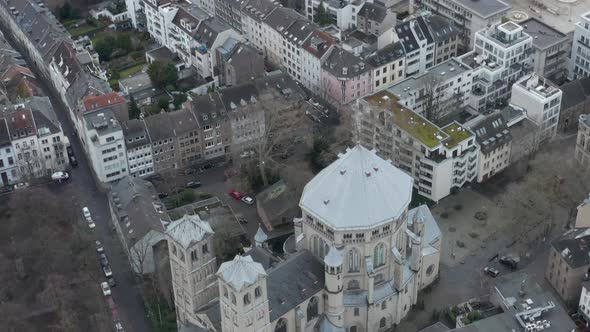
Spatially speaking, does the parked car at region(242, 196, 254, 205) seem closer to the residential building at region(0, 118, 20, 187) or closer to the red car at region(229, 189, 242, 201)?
the red car at region(229, 189, 242, 201)

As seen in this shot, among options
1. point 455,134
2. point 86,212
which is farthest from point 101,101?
point 455,134

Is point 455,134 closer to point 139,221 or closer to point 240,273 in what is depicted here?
point 139,221

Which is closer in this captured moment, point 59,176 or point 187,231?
point 187,231

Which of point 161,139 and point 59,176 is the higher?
point 161,139

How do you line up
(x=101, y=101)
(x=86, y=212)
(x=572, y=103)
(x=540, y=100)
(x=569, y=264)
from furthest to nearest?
(x=572, y=103)
(x=540, y=100)
(x=101, y=101)
(x=86, y=212)
(x=569, y=264)

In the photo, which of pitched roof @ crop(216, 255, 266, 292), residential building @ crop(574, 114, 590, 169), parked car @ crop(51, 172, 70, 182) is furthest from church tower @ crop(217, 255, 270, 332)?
residential building @ crop(574, 114, 590, 169)

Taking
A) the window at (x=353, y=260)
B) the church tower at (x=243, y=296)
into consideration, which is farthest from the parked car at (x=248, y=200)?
the church tower at (x=243, y=296)
